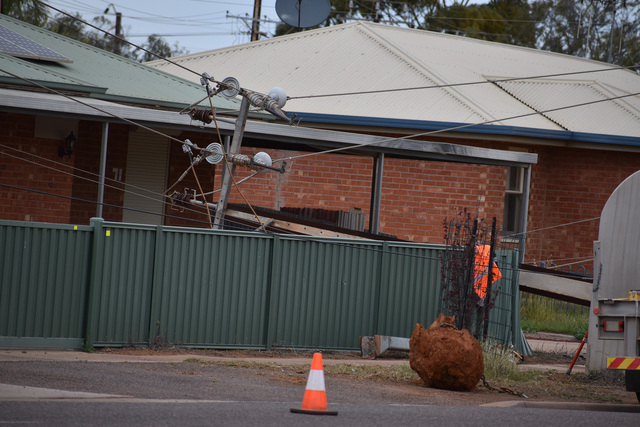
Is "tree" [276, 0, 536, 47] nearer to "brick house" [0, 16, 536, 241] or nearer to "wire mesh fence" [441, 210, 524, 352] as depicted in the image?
"brick house" [0, 16, 536, 241]

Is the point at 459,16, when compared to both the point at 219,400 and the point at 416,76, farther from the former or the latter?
Answer: the point at 219,400

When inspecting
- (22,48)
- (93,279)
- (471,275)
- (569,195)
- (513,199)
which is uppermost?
(22,48)

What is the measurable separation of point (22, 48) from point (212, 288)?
6.45 metres

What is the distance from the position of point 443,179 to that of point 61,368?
10.5 meters

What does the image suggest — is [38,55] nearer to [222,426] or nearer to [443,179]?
[443,179]

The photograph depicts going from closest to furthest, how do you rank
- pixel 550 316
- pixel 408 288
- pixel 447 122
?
pixel 408 288
pixel 550 316
pixel 447 122

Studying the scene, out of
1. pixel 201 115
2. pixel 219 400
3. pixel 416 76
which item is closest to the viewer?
pixel 219 400

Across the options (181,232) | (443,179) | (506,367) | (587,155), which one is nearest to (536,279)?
(506,367)

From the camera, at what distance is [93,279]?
10164mm

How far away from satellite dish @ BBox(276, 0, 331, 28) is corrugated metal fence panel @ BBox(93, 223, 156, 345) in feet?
37.9

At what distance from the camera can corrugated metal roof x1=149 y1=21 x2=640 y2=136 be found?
18.8 metres

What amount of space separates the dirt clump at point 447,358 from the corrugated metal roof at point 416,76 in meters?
9.40

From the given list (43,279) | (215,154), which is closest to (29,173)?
(215,154)

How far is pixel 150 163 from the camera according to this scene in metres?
17.5
